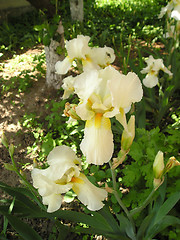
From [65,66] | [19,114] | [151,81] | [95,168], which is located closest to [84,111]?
[65,66]

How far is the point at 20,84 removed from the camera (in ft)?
11.3

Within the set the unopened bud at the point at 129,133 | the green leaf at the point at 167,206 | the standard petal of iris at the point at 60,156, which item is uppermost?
the unopened bud at the point at 129,133

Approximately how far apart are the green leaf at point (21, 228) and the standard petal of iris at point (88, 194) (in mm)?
356

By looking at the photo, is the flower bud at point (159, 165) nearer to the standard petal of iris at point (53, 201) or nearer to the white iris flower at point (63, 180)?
the white iris flower at point (63, 180)

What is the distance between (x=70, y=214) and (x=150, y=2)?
6.61m

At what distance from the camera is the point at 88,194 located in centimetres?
93

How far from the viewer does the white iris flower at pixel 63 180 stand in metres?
0.89

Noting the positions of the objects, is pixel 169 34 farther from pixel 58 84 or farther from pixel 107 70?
pixel 107 70

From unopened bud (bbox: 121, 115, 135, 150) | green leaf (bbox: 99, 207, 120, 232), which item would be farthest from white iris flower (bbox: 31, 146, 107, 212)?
green leaf (bbox: 99, 207, 120, 232)

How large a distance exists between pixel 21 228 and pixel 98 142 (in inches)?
25.8

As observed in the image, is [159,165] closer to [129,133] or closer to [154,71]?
[129,133]

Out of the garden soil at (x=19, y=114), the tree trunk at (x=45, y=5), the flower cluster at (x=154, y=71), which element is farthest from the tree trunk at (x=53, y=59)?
the flower cluster at (x=154, y=71)

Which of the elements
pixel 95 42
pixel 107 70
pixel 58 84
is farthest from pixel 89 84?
pixel 95 42

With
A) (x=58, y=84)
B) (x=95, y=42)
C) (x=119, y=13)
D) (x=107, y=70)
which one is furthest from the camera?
(x=119, y=13)
